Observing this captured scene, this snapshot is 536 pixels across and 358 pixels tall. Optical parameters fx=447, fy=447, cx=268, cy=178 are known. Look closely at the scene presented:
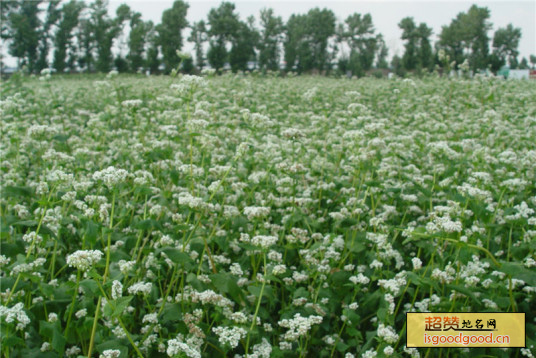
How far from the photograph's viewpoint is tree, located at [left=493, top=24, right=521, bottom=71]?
39.4 m

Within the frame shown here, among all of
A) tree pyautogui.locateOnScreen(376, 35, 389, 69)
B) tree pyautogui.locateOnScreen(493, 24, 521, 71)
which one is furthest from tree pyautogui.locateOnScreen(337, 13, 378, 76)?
tree pyautogui.locateOnScreen(493, 24, 521, 71)

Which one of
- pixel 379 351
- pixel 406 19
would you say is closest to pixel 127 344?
pixel 379 351

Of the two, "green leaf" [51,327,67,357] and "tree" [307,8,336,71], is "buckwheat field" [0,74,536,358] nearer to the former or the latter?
"green leaf" [51,327,67,357]

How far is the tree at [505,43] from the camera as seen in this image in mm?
39434

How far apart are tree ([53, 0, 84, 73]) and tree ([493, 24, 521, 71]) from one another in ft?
130

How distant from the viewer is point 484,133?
622cm

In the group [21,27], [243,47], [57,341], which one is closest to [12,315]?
[57,341]

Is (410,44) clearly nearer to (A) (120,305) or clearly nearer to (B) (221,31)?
(B) (221,31)

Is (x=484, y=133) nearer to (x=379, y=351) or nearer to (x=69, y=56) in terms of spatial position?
(x=379, y=351)

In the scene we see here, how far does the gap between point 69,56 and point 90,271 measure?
58.5 meters

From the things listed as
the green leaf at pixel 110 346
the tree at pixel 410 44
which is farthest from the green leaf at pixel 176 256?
the tree at pixel 410 44

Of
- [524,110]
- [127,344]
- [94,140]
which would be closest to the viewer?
[127,344]

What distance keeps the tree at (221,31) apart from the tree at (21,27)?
53.0ft

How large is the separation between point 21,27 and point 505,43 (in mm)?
38615
